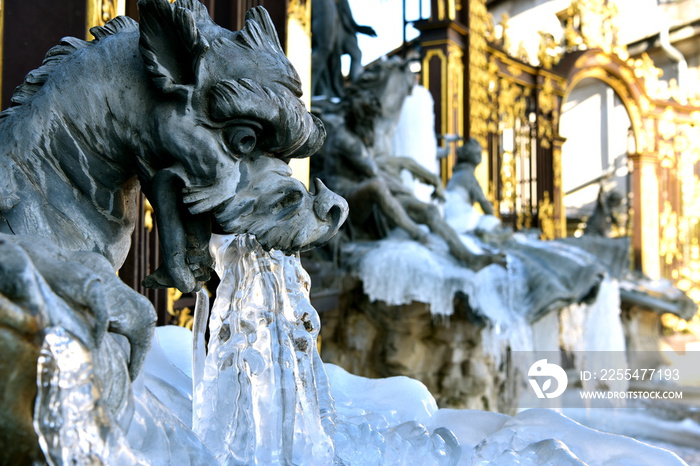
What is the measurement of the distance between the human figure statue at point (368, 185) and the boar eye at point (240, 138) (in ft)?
9.98

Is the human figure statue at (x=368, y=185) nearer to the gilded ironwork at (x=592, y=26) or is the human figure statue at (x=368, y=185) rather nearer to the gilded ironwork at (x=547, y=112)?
the gilded ironwork at (x=547, y=112)

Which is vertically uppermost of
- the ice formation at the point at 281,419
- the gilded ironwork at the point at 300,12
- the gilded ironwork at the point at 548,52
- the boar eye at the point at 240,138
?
the gilded ironwork at the point at 548,52

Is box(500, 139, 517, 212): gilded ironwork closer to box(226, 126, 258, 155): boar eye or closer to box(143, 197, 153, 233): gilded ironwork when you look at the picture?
box(143, 197, 153, 233): gilded ironwork

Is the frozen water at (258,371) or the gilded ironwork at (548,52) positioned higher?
the gilded ironwork at (548,52)

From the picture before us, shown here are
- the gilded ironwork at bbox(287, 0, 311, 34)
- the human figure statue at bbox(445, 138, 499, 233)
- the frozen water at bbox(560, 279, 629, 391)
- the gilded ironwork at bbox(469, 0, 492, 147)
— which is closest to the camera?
the gilded ironwork at bbox(287, 0, 311, 34)

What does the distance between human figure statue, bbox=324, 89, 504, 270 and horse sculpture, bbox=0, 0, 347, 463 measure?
3.01m

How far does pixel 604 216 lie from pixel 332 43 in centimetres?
381

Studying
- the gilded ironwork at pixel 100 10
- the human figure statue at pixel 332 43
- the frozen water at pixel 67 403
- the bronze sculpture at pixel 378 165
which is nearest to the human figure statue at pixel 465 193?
the bronze sculpture at pixel 378 165

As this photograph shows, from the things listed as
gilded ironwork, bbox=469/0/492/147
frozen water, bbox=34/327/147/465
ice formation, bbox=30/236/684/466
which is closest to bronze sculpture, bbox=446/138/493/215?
gilded ironwork, bbox=469/0/492/147

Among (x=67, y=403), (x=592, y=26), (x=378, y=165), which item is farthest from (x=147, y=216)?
(x=592, y=26)

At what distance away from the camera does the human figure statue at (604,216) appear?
7.03m

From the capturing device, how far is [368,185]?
12.0 ft

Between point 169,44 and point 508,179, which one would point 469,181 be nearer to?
point 508,179

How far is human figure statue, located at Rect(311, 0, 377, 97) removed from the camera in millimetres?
4520
